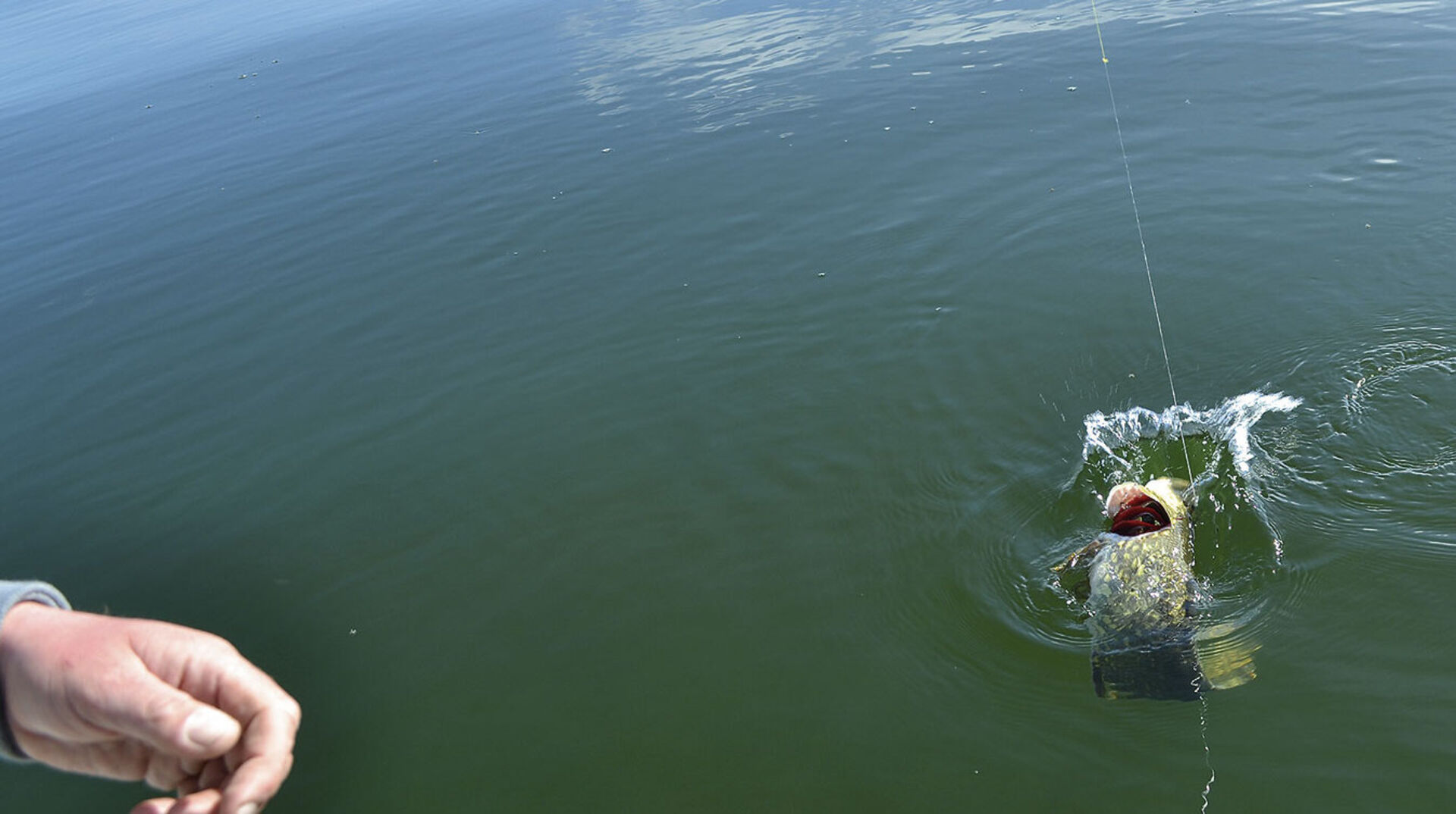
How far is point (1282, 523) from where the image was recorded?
20.3 ft

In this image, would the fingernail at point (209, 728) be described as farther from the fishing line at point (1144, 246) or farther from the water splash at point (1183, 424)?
the fishing line at point (1144, 246)

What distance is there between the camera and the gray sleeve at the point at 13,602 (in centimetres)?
163

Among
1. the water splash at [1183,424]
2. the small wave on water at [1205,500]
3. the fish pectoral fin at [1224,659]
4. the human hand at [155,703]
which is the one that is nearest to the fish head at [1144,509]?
the small wave on water at [1205,500]

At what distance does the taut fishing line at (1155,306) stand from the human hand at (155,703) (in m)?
4.34

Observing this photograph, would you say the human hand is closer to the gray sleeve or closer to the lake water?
the gray sleeve

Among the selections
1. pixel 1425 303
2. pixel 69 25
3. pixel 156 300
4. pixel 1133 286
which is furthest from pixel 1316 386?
pixel 69 25

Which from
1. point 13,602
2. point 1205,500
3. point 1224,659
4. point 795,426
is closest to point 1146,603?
point 1224,659

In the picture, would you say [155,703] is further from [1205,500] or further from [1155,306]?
[1155,306]

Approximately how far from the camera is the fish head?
6180 millimetres

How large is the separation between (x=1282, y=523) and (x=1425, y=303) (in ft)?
8.77

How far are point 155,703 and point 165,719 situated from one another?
0.10ft

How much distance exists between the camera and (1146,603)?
5.74 m

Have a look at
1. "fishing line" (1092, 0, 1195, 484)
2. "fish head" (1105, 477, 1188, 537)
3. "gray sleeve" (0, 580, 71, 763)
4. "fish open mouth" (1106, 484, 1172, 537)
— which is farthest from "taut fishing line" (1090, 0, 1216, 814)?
"gray sleeve" (0, 580, 71, 763)

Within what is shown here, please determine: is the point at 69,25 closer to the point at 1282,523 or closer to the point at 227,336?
the point at 227,336
